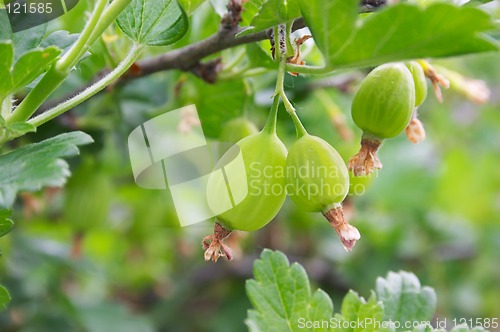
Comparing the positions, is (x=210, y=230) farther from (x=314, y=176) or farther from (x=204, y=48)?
(x=314, y=176)

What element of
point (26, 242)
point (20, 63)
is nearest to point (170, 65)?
point (20, 63)

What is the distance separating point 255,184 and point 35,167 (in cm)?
23

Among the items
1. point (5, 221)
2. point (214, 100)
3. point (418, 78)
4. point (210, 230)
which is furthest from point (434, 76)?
point (210, 230)

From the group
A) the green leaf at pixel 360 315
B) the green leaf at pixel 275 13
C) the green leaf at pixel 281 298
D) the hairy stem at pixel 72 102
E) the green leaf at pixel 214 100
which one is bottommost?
the green leaf at pixel 360 315

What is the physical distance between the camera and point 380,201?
1.89 m

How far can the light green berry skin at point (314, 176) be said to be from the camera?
0.66 metres

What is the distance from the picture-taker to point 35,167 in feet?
1.89

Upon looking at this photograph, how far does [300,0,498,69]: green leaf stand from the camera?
1.67 ft

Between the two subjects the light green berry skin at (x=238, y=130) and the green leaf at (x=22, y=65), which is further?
the light green berry skin at (x=238, y=130)

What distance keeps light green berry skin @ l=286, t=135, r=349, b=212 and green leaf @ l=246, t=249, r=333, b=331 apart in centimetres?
13

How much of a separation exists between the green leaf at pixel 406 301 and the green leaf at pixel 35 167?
0.45 m

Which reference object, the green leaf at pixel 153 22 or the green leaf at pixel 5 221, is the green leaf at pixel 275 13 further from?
the green leaf at pixel 5 221

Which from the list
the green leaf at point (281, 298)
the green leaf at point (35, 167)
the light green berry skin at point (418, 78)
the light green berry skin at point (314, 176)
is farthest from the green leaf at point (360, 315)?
the green leaf at point (35, 167)

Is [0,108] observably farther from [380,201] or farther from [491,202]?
[491,202]
